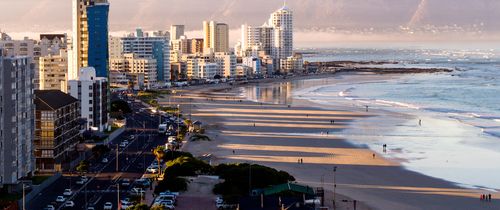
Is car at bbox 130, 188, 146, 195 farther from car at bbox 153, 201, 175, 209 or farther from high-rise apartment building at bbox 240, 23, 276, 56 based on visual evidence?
high-rise apartment building at bbox 240, 23, 276, 56

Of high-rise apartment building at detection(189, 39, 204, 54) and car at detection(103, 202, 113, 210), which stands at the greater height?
high-rise apartment building at detection(189, 39, 204, 54)

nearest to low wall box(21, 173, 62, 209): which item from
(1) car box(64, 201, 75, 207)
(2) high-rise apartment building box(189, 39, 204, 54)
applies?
(1) car box(64, 201, 75, 207)

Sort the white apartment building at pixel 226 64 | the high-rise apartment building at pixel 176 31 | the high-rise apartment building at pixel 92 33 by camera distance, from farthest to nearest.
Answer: the high-rise apartment building at pixel 176 31 → the white apartment building at pixel 226 64 → the high-rise apartment building at pixel 92 33

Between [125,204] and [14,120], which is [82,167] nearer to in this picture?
[14,120]

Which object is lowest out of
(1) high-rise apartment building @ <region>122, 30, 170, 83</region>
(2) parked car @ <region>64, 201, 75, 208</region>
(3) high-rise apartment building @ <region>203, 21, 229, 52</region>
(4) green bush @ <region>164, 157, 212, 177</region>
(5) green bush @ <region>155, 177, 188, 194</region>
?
(2) parked car @ <region>64, 201, 75, 208</region>

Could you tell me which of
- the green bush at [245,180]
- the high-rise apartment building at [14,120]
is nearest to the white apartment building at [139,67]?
the high-rise apartment building at [14,120]

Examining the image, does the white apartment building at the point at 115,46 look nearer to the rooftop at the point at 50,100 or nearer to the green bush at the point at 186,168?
the rooftop at the point at 50,100
